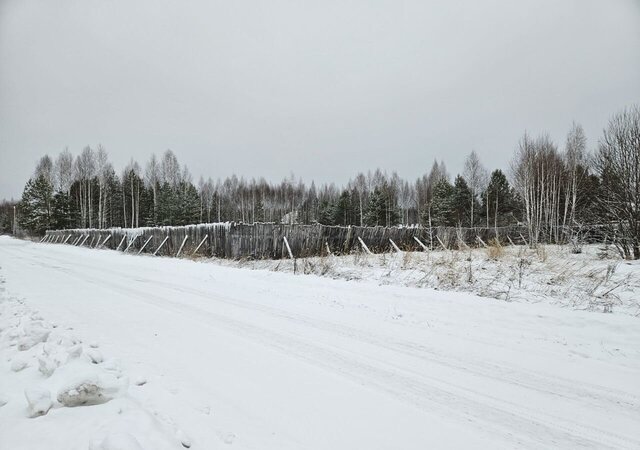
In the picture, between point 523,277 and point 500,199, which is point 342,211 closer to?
point 500,199

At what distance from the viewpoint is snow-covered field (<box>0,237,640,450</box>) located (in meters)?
2.20

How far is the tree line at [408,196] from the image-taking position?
10.9 m

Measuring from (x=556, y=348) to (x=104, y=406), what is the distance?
507cm

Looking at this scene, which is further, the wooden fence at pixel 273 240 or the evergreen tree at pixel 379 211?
the evergreen tree at pixel 379 211

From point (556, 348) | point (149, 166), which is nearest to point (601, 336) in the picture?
point (556, 348)

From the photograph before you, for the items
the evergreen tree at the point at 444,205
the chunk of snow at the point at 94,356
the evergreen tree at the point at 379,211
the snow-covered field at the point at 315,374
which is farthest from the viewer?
the evergreen tree at the point at 379,211

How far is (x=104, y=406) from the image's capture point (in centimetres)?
225

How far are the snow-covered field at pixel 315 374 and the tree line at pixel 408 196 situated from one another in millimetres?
7383

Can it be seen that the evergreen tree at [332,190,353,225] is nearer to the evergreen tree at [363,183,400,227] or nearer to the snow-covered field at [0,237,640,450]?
the evergreen tree at [363,183,400,227]

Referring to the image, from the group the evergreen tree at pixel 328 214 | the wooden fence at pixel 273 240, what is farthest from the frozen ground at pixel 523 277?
the evergreen tree at pixel 328 214

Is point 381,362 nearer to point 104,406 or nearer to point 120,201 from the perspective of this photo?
point 104,406

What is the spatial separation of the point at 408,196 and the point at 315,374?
69274 mm

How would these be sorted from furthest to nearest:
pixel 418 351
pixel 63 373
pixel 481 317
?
1. pixel 481 317
2. pixel 418 351
3. pixel 63 373

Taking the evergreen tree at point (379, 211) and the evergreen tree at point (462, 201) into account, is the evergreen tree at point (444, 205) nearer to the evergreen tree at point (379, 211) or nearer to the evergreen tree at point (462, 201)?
the evergreen tree at point (462, 201)
